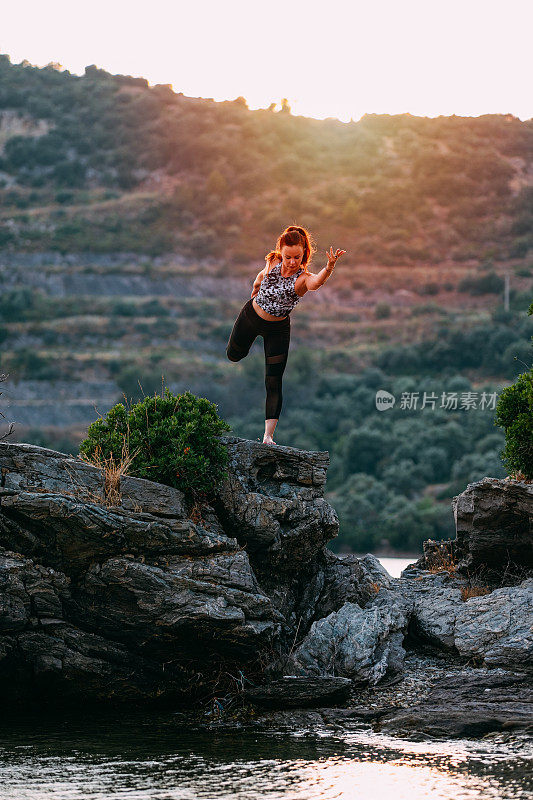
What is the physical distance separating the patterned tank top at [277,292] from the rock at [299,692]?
526 cm

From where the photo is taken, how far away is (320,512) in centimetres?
1387

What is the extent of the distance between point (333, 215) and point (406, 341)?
19.1 metres

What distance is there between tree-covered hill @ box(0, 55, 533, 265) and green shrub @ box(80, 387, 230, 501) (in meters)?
67.0

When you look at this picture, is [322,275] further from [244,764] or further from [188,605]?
[244,764]

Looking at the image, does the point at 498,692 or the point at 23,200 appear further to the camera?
the point at 23,200

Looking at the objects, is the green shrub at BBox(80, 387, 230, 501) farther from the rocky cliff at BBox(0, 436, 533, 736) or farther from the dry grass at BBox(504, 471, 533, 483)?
the dry grass at BBox(504, 471, 533, 483)

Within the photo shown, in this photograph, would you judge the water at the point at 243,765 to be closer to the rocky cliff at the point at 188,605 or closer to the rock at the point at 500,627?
the rocky cliff at the point at 188,605

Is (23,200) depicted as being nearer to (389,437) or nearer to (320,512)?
(389,437)

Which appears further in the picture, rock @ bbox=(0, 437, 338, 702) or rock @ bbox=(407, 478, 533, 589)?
rock @ bbox=(407, 478, 533, 589)

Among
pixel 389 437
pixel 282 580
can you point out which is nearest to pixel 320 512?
pixel 282 580

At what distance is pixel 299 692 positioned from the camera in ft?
39.1

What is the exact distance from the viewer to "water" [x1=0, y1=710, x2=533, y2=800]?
879 cm

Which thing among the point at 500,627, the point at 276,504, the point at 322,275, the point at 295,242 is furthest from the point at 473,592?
the point at 295,242

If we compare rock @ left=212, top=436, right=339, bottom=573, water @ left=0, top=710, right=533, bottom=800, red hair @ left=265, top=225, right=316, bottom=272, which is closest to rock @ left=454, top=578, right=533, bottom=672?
rock @ left=212, top=436, right=339, bottom=573
